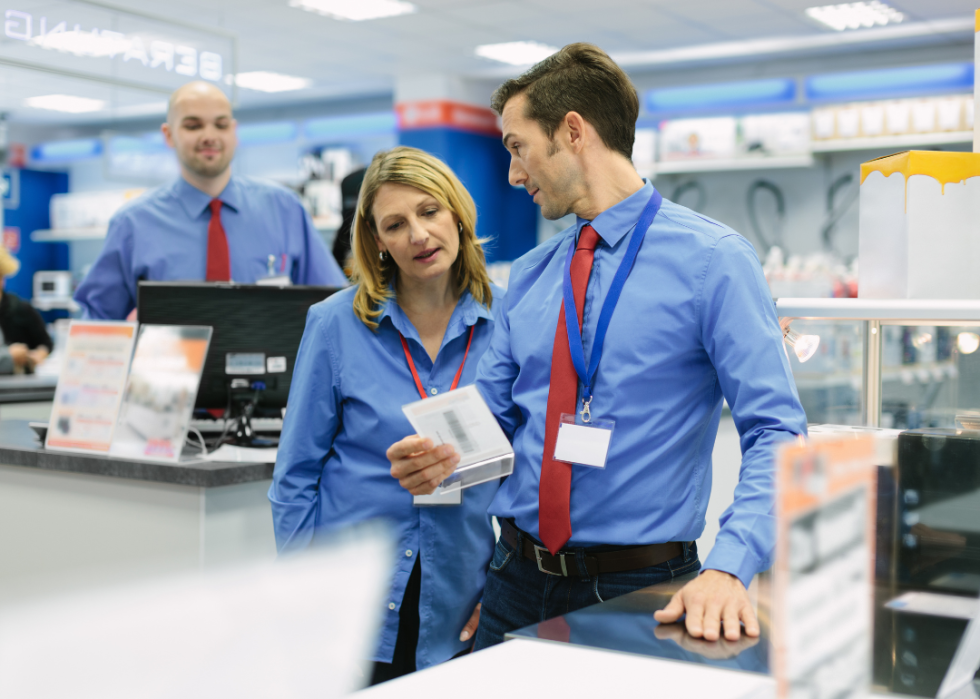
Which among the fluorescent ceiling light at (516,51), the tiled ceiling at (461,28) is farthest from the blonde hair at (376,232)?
the fluorescent ceiling light at (516,51)

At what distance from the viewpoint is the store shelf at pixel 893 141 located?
7164 mm

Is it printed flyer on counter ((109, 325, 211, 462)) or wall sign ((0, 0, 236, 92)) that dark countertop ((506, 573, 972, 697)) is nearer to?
printed flyer on counter ((109, 325, 211, 462))

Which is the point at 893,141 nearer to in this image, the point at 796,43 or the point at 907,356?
the point at 796,43

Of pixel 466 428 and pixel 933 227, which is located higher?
pixel 933 227

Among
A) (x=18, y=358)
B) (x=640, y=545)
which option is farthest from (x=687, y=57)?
(x=640, y=545)

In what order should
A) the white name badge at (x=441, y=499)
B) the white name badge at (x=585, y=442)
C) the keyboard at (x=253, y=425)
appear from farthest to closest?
the keyboard at (x=253, y=425) < the white name badge at (x=441, y=499) < the white name badge at (x=585, y=442)

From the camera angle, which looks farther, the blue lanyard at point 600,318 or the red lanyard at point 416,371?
the red lanyard at point 416,371

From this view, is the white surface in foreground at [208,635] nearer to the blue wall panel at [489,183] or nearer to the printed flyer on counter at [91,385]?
the printed flyer on counter at [91,385]

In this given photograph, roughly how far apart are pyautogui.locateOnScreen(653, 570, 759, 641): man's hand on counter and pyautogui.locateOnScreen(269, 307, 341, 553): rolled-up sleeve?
928 millimetres

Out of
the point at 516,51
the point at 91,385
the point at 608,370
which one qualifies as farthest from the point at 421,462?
the point at 516,51

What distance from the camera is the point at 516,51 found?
28.1ft

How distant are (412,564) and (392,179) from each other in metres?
0.78

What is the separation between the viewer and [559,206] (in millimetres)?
1688

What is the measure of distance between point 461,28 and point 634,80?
7.01ft
